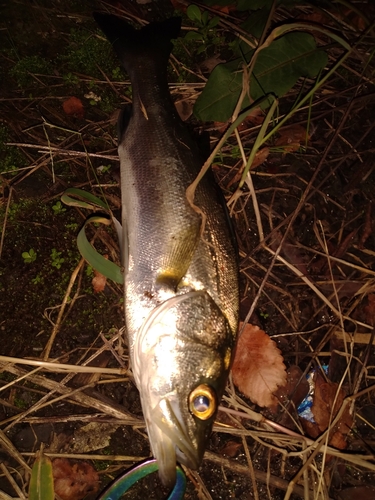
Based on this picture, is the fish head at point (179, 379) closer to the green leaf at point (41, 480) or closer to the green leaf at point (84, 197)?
the green leaf at point (41, 480)

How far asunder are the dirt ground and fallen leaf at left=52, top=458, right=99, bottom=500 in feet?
0.03

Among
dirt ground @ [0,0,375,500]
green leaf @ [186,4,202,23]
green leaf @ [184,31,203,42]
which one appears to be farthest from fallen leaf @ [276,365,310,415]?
green leaf @ [186,4,202,23]

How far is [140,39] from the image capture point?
9.06 ft

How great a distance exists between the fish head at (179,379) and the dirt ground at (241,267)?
66 cm

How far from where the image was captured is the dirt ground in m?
2.70

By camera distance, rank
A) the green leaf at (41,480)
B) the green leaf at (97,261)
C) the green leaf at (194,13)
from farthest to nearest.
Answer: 1. the green leaf at (194,13)
2. the green leaf at (97,261)
3. the green leaf at (41,480)

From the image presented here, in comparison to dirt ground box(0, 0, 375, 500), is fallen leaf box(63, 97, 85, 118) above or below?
above

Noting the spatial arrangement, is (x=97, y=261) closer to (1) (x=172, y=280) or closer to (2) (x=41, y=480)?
(1) (x=172, y=280)

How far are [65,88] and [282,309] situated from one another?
8.53 ft

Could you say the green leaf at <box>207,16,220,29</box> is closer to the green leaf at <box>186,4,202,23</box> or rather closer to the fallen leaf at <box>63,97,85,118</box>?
the green leaf at <box>186,4,202,23</box>

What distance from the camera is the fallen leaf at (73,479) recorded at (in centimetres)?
260

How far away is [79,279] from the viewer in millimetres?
2826

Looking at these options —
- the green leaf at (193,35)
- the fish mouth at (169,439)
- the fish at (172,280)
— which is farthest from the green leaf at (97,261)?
the green leaf at (193,35)

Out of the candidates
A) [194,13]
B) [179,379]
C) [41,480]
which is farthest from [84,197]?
[41,480]
